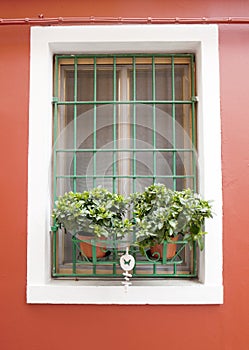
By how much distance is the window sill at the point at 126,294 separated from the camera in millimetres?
2793

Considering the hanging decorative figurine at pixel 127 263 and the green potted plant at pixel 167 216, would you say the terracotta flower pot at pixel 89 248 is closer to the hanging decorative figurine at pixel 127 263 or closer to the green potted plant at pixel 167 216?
the hanging decorative figurine at pixel 127 263

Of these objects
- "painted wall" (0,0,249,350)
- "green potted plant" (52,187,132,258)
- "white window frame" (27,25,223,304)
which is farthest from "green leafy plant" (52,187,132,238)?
"painted wall" (0,0,249,350)

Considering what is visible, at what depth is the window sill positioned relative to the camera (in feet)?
9.16

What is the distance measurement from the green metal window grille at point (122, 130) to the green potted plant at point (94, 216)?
8.4 inches

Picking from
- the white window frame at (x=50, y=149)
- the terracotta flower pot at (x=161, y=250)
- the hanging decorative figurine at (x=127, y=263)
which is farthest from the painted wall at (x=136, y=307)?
the terracotta flower pot at (x=161, y=250)

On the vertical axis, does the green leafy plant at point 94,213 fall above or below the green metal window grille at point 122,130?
below

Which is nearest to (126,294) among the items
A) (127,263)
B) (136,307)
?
(136,307)

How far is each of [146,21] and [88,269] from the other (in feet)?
5.59

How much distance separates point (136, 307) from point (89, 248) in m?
0.49

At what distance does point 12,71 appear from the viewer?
2.94 metres

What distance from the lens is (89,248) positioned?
9.16ft

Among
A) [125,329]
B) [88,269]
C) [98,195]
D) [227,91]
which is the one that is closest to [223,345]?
[125,329]

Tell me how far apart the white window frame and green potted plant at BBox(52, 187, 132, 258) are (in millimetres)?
221

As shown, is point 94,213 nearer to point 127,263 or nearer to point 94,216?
point 94,216
